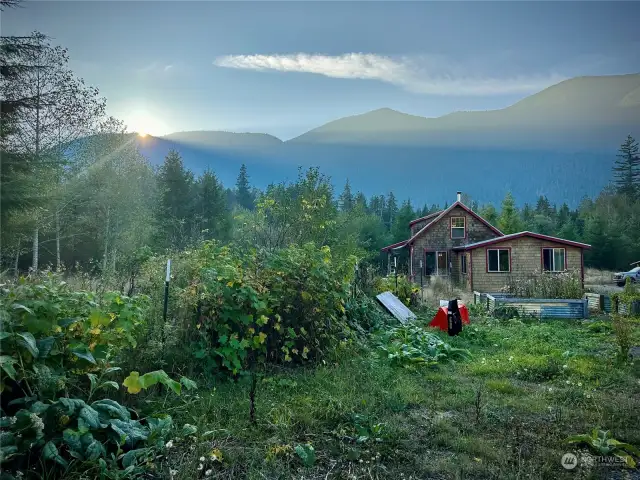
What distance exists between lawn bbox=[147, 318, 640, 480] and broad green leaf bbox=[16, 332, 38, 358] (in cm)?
111

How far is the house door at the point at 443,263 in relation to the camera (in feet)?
92.6

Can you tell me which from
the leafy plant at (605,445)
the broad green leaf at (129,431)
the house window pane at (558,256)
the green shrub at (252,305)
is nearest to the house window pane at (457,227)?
the house window pane at (558,256)

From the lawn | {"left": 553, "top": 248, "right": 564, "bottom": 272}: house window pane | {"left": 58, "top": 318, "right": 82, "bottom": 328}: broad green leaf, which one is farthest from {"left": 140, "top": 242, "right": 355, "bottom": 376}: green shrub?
{"left": 553, "top": 248, "right": 564, "bottom": 272}: house window pane

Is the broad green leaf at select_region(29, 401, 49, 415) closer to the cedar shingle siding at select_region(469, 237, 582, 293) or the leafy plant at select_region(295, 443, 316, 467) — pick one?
the leafy plant at select_region(295, 443, 316, 467)

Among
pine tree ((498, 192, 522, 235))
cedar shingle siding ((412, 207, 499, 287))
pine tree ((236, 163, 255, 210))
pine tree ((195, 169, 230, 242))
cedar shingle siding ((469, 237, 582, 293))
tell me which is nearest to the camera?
cedar shingle siding ((469, 237, 582, 293))

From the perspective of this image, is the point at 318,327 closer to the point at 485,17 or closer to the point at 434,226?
the point at 485,17

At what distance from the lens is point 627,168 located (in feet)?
136

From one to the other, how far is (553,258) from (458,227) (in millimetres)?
6869

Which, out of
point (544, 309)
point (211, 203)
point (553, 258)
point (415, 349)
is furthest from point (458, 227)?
point (211, 203)

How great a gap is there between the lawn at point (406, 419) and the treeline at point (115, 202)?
2660mm

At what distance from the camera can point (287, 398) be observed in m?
4.06

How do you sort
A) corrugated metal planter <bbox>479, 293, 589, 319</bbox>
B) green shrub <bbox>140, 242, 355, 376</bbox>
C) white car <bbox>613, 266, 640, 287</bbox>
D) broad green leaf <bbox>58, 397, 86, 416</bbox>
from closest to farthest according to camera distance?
broad green leaf <bbox>58, 397, 86, 416</bbox>, green shrub <bbox>140, 242, 355, 376</bbox>, corrugated metal planter <bbox>479, 293, 589, 319</bbox>, white car <bbox>613, 266, 640, 287</bbox>

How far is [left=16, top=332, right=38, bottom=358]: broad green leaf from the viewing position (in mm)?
2401

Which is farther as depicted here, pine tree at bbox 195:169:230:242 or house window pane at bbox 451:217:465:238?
pine tree at bbox 195:169:230:242
